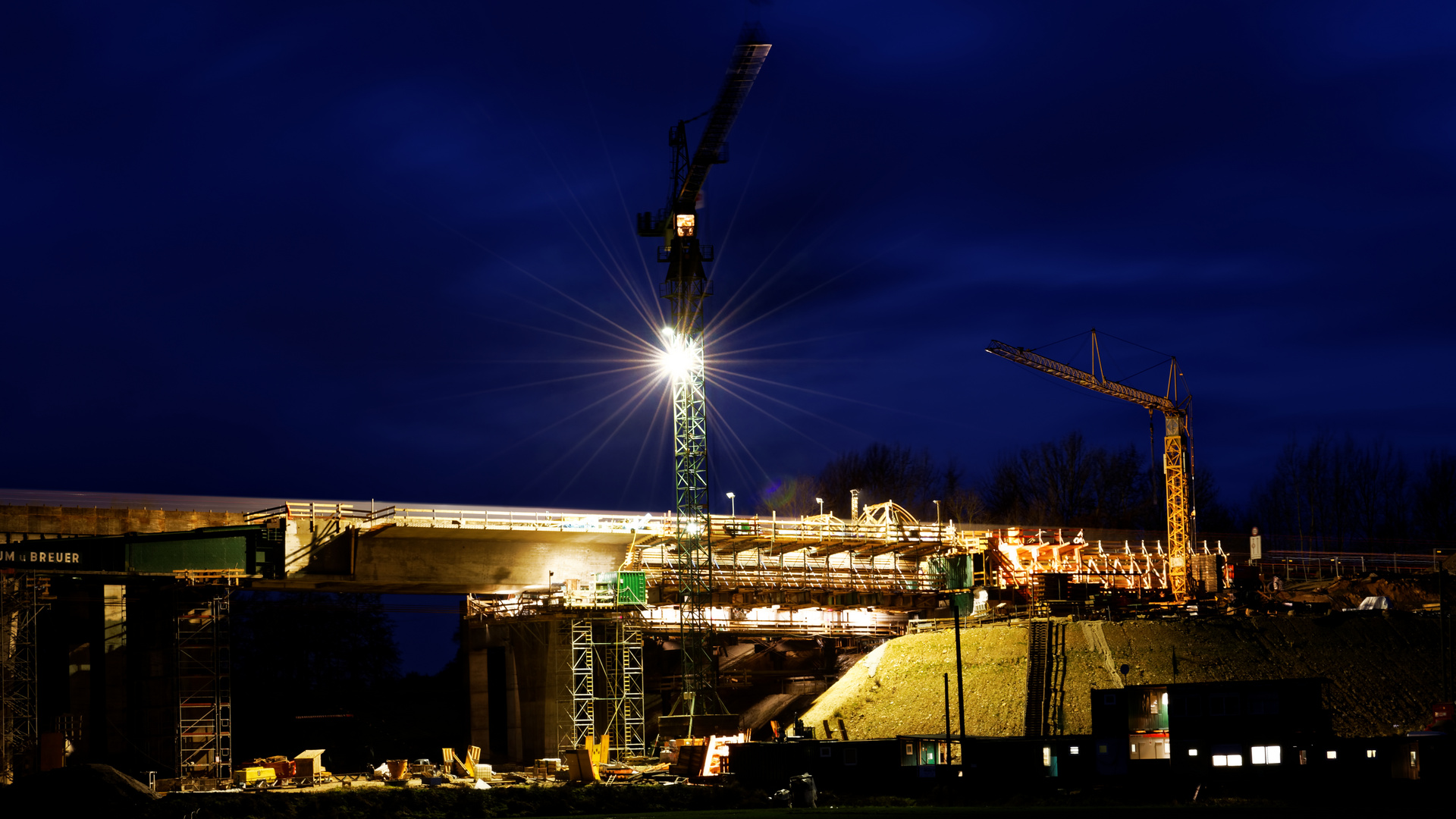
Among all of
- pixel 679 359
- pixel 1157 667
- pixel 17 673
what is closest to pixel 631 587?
pixel 679 359

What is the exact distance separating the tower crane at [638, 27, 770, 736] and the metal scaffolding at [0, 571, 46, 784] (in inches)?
1136

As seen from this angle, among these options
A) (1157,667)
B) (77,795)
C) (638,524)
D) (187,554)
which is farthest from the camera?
(638,524)

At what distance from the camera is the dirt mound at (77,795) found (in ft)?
144

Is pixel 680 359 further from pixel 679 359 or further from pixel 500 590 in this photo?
pixel 500 590

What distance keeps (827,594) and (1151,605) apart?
20148 millimetres

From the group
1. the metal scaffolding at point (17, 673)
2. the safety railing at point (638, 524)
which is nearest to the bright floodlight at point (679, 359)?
the safety railing at point (638, 524)

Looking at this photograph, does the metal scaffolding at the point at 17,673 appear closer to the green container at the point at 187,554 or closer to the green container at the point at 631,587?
the green container at the point at 187,554

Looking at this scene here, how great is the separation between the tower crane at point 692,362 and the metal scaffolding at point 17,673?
28.9 m

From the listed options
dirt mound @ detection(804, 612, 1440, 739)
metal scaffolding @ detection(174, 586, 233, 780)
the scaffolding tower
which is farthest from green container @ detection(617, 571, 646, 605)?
metal scaffolding @ detection(174, 586, 233, 780)

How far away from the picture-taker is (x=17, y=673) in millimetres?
59219

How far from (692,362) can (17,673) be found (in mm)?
34888

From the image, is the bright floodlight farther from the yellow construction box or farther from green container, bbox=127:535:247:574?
the yellow construction box

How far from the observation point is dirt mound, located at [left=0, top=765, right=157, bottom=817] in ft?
144

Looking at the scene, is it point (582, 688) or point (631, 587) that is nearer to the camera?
point (631, 587)
